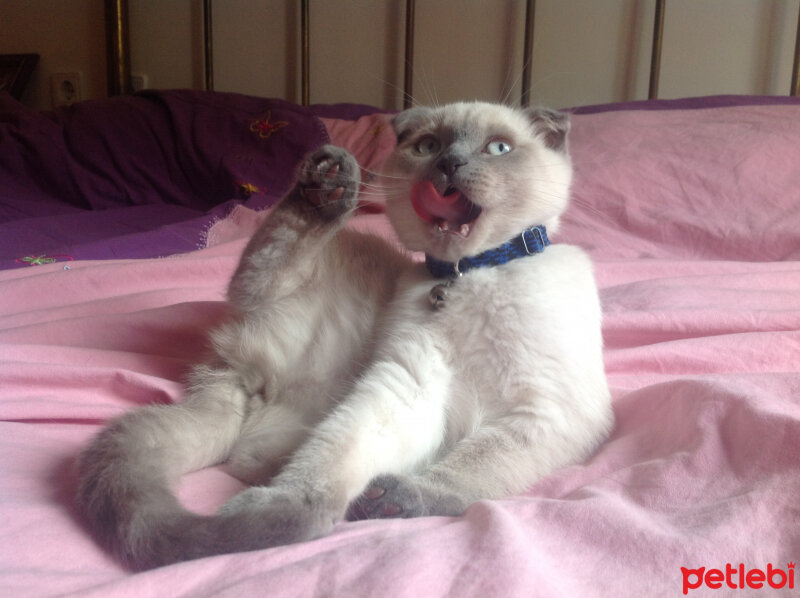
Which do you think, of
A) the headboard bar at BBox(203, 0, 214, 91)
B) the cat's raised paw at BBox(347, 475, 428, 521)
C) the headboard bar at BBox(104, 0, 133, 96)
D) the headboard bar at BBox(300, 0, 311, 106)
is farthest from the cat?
the headboard bar at BBox(104, 0, 133, 96)

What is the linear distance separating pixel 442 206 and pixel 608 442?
446 mm

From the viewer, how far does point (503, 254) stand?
104 centimetres

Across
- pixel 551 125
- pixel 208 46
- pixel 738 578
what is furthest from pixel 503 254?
pixel 208 46

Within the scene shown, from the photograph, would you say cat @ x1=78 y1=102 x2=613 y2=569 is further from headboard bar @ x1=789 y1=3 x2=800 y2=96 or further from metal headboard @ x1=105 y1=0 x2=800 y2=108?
headboard bar @ x1=789 y1=3 x2=800 y2=96

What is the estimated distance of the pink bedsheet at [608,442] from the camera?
0.57 m

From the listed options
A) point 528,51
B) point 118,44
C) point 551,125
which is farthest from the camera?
point 118,44

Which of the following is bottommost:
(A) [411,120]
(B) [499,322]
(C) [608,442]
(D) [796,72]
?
(C) [608,442]

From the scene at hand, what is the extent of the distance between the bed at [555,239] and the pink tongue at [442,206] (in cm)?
41

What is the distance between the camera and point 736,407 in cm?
80

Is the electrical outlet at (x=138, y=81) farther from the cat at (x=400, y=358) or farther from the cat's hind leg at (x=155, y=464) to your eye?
the cat's hind leg at (x=155, y=464)

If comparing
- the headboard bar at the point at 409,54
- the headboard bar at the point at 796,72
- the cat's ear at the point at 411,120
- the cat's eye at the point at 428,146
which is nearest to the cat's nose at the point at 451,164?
the cat's eye at the point at 428,146

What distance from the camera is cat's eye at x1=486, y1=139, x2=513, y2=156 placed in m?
1.04

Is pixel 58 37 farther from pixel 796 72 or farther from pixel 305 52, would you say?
pixel 796 72

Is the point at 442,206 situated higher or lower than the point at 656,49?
lower
